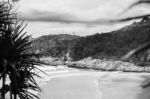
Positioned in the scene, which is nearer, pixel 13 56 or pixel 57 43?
pixel 13 56

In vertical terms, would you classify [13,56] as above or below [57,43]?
below

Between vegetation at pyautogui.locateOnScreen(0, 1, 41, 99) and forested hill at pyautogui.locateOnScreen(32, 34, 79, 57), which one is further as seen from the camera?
forested hill at pyautogui.locateOnScreen(32, 34, 79, 57)

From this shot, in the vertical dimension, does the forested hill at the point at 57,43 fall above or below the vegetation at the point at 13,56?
above

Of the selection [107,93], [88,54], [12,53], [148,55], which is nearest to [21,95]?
[12,53]

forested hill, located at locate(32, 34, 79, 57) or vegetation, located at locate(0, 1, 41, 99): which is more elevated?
forested hill, located at locate(32, 34, 79, 57)

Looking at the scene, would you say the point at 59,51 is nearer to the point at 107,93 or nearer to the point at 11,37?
the point at 107,93

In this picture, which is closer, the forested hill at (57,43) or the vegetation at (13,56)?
the vegetation at (13,56)

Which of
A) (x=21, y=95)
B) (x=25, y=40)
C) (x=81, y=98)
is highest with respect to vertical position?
(x=25, y=40)

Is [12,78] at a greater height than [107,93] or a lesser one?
greater
